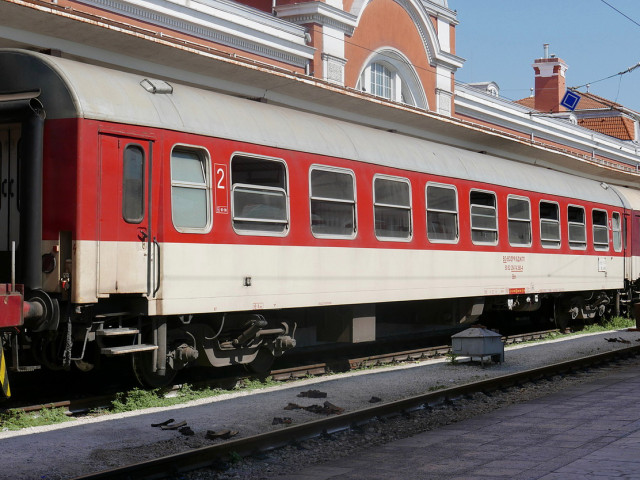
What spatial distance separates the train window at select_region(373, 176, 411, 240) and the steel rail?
9.21 ft

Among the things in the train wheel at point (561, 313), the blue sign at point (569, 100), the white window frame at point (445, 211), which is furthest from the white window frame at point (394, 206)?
the blue sign at point (569, 100)

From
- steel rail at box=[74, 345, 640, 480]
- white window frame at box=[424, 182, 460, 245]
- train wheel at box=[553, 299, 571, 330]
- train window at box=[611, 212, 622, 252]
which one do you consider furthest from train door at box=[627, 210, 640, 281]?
steel rail at box=[74, 345, 640, 480]

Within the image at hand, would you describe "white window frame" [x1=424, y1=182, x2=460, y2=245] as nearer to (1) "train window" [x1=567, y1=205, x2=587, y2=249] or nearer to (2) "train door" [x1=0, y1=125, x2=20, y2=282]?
(1) "train window" [x1=567, y1=205, x2=587, y2=249]

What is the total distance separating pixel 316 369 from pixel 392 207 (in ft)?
8.39

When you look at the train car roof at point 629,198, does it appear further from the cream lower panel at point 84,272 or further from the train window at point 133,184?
the cream lower panel at point 84,272

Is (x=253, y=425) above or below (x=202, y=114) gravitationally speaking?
below

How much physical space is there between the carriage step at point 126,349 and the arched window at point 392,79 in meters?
19.7

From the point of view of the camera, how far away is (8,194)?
959 centimetres

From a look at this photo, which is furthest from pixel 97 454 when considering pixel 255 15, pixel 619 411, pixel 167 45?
pixel 255 15

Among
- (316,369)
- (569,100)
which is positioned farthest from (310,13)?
(569,100)

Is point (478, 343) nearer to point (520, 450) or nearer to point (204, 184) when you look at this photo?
point (204, 184)

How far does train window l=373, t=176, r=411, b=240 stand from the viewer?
1330 centimetres

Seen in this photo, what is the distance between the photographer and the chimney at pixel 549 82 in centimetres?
5472

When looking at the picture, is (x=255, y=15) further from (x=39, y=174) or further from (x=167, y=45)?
(x=39, y=174)
